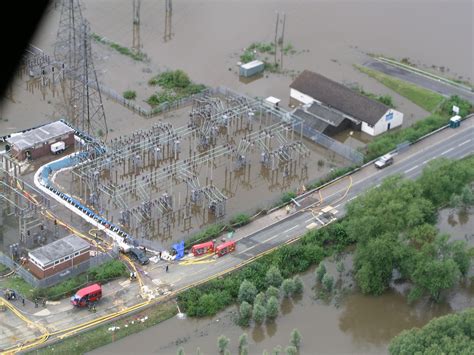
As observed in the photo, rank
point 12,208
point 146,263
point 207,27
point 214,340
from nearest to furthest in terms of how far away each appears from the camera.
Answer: point 214,340 < point 146,263 < point 12,208 < point 207,27

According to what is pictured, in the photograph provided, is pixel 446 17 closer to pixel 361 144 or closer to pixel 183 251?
pixel 361 144

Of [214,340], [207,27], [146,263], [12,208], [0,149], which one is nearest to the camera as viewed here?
[214,340]

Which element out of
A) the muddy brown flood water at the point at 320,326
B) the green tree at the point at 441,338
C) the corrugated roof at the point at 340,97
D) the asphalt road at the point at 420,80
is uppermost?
the green tree at the point at 441,338

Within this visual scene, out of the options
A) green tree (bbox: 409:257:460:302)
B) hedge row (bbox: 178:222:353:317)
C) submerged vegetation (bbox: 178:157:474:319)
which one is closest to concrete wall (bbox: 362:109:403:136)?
submerged vegetation (bbox: 178:157:474:319)

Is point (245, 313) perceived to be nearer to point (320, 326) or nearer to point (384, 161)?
point (320, 326)

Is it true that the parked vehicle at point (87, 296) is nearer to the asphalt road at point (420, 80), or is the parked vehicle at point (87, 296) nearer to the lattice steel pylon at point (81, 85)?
the lattice steel pylon at point (81, 85)

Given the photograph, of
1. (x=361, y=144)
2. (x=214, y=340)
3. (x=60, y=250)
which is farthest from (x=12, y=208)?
(x=361, y=144)

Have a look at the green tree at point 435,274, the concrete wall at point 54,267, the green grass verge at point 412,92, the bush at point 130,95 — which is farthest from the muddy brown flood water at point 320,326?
the bush at point 130,95

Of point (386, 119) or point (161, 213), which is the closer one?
point (161, 213)

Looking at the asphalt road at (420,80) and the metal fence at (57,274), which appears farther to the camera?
the asphalt road at (420,80)
